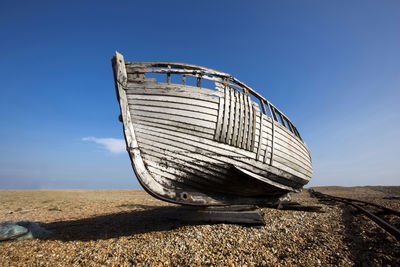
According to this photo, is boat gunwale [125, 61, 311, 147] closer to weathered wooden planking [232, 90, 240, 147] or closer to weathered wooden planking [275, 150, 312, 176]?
weathered wooden planking [232, 90, 240, 147]

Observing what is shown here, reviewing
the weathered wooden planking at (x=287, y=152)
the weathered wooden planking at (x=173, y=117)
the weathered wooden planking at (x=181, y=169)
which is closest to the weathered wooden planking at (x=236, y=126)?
the weathered wooden planking at (x=173, y=117)

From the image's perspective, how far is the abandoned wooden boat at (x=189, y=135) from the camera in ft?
16.4

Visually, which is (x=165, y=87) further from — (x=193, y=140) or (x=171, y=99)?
(x=193, y=140)

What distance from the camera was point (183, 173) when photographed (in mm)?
5105

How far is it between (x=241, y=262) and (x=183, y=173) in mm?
2468

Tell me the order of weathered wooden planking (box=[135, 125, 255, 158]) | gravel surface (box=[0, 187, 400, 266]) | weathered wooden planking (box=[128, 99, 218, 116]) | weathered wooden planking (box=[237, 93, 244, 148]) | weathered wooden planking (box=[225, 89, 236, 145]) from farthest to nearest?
weathered wooden planking (box=[237, 93, 244, 148])
weathered wooden planking (box=[225, 89, 236, 145])
weathered wooden planking (box=[128, 99, 218, 116])
weathered wooden planking (box=[135, 125, 255, 158])
gravel surface (box=[0, 187, 400, 266])

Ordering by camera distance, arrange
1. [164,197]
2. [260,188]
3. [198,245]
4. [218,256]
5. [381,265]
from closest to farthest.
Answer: [381,265]
[218,256]
[198,245]
[164,197]
[260,188]

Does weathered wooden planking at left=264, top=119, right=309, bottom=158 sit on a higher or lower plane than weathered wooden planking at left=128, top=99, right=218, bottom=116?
lower

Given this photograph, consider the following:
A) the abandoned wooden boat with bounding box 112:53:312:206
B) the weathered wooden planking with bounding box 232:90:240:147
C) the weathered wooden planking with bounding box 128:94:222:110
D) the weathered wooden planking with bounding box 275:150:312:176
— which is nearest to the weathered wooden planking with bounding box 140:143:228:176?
the abandoned wooden boat with bounding box 112:53:312:206

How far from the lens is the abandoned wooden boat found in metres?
5.01

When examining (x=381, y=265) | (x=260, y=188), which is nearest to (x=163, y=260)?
(x=381, y=265)

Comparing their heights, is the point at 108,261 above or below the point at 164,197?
below

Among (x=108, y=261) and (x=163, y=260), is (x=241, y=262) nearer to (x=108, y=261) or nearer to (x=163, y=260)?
(x=163, y=260)

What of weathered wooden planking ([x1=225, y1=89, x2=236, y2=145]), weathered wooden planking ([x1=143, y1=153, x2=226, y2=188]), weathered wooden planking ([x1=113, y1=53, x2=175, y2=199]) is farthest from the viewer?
weathered wooden planking ([x1=225, y1=89, x2=236, y2=145])
